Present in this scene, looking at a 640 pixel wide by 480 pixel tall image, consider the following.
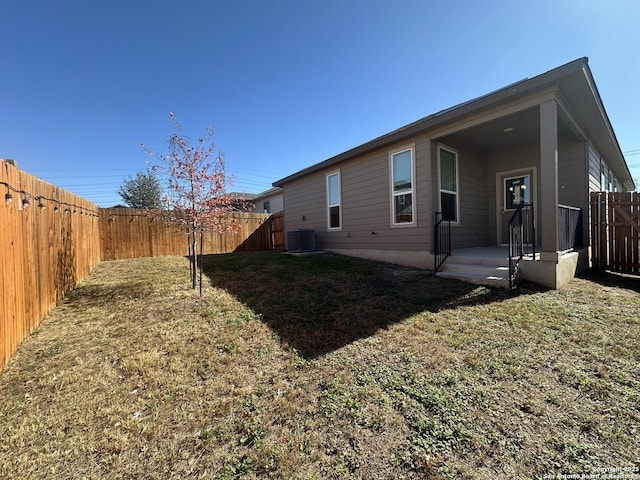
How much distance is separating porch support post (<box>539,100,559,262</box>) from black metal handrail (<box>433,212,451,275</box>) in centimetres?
178

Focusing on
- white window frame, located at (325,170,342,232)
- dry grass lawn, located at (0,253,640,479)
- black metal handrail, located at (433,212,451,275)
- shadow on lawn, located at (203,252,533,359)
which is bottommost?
dry grass lawn, located at (0,253,640,479)

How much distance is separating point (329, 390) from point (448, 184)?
625 cm

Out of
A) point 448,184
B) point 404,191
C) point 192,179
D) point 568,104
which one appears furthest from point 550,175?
point 192,179

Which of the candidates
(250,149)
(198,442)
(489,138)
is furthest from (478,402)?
(250,149)

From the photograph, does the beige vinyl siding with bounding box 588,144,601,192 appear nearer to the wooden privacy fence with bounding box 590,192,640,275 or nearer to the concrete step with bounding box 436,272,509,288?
the wooden privacy fence with bounding box 590,192,640,275

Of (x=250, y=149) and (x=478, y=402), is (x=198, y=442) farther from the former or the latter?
(x=250, y=149)

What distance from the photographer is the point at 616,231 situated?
635cm

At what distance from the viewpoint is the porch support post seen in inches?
180

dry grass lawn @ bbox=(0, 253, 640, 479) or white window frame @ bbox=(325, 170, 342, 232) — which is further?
white window frame @ bbox=(325, 170, 342, 232)

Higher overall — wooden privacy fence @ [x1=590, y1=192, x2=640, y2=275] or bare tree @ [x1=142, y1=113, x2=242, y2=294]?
bare tree @ [x1=142, y1=113, x2=242, y2=294]

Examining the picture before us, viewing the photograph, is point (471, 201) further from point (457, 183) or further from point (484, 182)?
point (484, 182)

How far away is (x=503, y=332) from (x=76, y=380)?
4.38 m

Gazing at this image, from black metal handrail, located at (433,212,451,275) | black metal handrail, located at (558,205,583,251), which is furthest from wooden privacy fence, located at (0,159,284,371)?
black metal handrail, located at (558,205,583,251)

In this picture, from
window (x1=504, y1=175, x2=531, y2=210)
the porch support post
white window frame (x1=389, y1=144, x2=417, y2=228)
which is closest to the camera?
the porch support post
